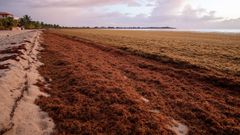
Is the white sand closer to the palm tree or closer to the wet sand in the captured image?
the wet sand

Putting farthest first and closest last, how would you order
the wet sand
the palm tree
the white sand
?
1. the palm tree
2. the wet sand
3. the white sand

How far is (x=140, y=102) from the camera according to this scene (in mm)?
9586

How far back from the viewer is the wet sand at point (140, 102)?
7.51m

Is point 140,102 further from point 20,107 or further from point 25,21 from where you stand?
point 25,21

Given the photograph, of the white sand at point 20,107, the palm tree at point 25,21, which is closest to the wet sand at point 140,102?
the white sand at point 20,107

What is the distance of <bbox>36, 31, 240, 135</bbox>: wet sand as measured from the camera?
7512mm

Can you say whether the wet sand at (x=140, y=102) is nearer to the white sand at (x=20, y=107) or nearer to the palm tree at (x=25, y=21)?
the white sand at (x=20, y=107)

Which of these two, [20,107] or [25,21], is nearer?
[20,107]

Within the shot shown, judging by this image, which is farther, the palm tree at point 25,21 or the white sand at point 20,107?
the palm tree at point 25,21

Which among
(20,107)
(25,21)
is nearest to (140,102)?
(20,107)

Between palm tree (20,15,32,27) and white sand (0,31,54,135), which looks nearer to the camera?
white sand (0,31,54,135)

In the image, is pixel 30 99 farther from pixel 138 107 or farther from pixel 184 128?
pixel 184 128

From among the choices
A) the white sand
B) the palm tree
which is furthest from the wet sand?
the palm tree

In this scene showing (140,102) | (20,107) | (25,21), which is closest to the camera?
(20,107)
